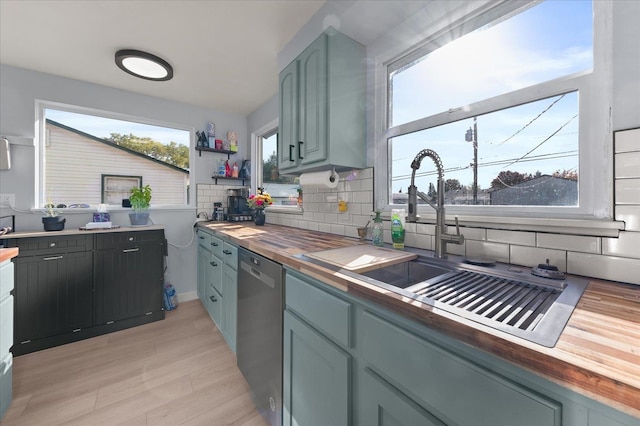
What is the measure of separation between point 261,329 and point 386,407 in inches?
34.2

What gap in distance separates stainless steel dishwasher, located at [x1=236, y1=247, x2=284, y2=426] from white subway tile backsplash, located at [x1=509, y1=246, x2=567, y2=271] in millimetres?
1060

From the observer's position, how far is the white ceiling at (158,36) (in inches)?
64.1

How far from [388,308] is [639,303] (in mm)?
665

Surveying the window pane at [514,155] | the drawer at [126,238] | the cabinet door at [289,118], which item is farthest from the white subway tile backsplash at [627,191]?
the drawer at [126,238]

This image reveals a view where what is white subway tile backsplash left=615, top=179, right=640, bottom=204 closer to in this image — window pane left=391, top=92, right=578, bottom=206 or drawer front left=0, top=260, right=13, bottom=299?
window pane left=391, top=92, right=578, bottom=206

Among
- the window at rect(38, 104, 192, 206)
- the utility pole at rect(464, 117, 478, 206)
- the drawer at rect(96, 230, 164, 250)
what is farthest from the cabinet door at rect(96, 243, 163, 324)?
the utility pole at rect(464, 117, 478, 206)

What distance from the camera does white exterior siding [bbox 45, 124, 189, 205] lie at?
2.54m

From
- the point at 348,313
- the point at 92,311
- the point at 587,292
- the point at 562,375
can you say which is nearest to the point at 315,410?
the point at 348,313

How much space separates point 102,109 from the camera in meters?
2.68

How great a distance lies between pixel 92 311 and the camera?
2279 mm

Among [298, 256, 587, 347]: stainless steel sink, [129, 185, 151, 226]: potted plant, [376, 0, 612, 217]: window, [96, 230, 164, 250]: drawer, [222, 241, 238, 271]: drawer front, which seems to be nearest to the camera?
[298, 256, 587, 347]: stainless steel sink

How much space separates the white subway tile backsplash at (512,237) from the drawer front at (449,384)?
750mm

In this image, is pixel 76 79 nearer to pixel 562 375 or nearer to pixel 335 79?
pixel 335 79

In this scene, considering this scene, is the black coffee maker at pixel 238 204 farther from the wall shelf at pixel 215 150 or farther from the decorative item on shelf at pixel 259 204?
the wall shelf at pixel 215 150
